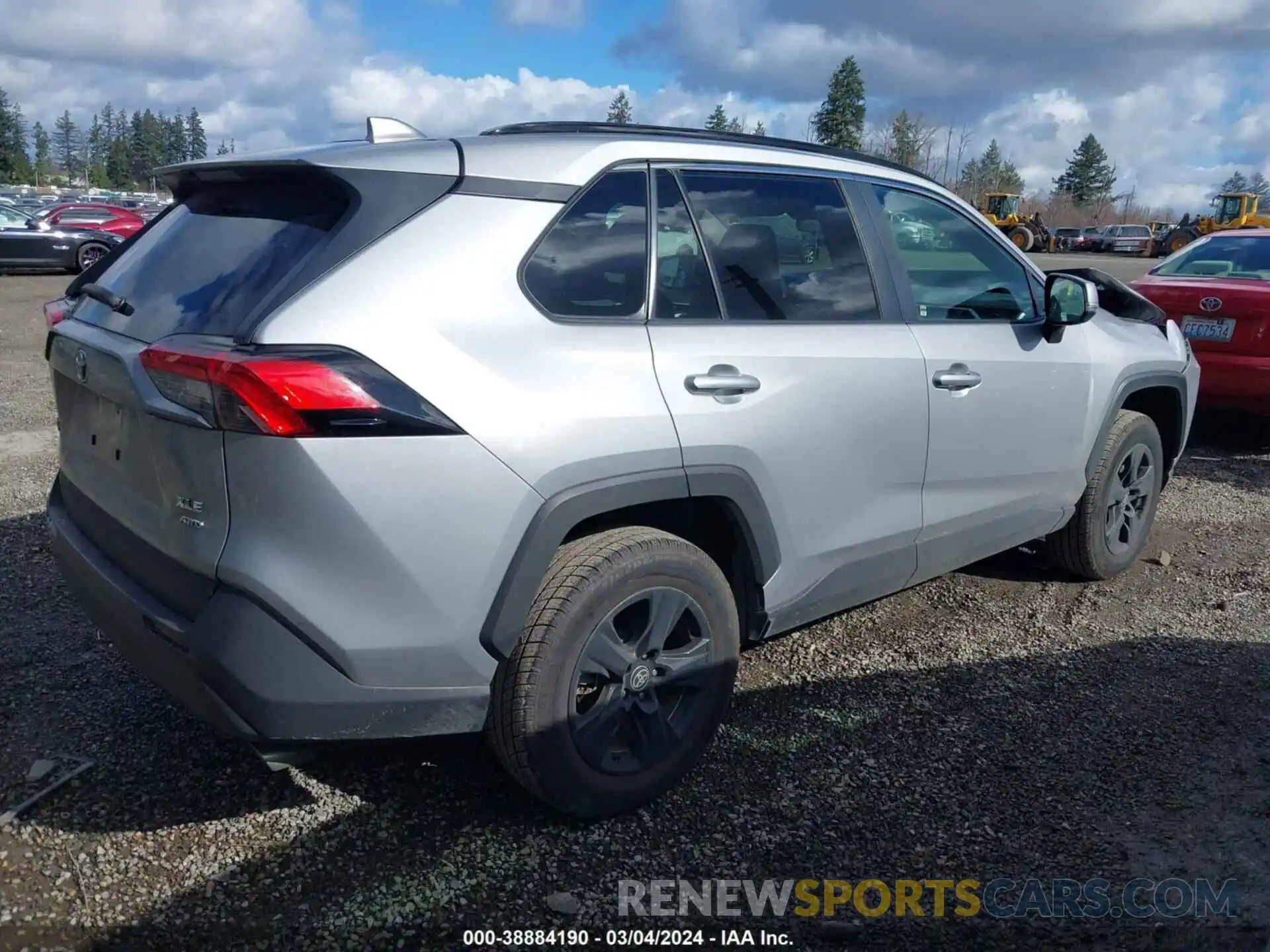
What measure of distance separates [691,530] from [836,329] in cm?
79

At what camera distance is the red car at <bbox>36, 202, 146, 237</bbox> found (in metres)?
21.3

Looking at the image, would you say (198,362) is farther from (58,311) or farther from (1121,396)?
(1121,396)

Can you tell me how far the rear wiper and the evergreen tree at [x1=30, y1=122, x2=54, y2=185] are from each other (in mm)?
127087

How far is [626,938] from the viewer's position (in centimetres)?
251

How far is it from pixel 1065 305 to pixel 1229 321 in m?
3.64

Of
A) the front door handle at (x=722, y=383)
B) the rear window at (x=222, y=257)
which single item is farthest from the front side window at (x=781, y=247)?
the rear window at (x=222, y=257)

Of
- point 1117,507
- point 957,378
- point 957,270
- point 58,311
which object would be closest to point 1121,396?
point 1117,507

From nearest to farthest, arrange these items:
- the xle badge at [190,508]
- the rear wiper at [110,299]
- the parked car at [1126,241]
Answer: the xle badge at [190,508] < the rear wiper at [110,299] < the parked car at [1126,241]

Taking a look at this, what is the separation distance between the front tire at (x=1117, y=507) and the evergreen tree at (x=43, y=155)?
5021 inches

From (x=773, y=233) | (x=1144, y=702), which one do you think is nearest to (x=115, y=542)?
(x=773, y=233)

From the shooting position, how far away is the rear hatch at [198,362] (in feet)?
7.38

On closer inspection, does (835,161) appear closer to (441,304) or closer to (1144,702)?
(441,304)

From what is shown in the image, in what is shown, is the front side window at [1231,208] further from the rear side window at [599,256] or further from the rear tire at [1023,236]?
the rear side window at [599,256]

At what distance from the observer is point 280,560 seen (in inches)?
89.3
